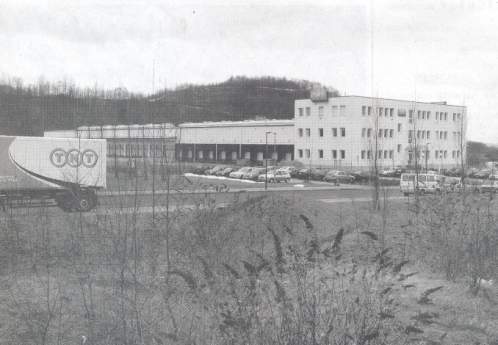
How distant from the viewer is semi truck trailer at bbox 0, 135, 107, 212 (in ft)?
76.3

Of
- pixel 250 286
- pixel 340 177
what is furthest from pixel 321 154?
pixel 250 286

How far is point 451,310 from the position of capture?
750 centimetres

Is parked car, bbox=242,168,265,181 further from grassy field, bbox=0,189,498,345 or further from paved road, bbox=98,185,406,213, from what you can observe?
grassy field, bbox=0,189,498,345

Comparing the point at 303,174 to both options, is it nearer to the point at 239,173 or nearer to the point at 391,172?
the point at 239,173

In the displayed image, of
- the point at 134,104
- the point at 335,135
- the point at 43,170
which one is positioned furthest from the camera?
the point at 335,135

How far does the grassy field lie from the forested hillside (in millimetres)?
3536

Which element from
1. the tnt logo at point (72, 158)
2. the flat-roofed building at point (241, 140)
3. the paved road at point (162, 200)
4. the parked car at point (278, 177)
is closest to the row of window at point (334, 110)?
the flat-roofed building at point (241, 140)

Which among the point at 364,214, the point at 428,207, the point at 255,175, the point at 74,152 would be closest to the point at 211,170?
the point at 255,175

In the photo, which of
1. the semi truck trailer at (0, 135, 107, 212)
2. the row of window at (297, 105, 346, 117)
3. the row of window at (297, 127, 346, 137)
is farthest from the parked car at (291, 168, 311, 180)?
the semi truck trailer at (0, 135, 107, 212)

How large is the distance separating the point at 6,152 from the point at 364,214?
49.2 feet

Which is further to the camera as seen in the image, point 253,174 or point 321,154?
point 321,154

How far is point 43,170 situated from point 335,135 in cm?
5203

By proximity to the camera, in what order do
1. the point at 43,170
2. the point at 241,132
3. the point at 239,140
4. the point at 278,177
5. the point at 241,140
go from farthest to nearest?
the point at 239,140 → the point at 241,140 → the point at 241,132 → the point at 278,177 → the point at 43,170

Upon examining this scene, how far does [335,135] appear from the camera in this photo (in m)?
72.0
